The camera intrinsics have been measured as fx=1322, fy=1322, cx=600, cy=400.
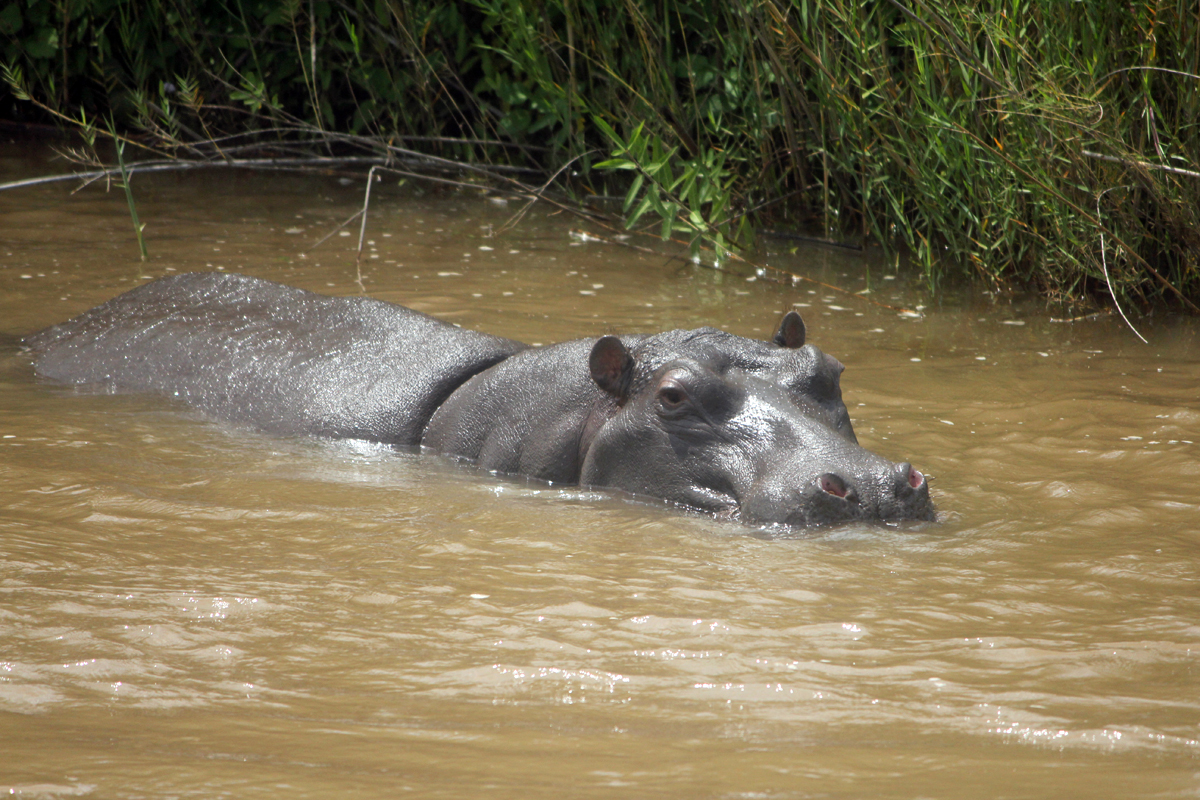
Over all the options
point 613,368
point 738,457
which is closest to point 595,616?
point 738,457

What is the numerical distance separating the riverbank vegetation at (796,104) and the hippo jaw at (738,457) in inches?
98.7

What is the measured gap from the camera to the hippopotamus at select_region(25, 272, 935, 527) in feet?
13.3

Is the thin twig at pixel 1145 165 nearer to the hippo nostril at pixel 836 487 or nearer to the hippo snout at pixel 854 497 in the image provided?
the hippo snout at pixel 854 497

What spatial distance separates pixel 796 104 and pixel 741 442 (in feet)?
15.9

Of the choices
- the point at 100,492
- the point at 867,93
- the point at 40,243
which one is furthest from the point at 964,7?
the point at 40,243

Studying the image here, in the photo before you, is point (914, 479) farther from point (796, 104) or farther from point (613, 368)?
point (796, 104)

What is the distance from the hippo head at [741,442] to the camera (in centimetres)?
388

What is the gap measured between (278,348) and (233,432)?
0.50 m

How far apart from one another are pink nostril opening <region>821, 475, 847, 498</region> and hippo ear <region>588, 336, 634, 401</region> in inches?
37.9

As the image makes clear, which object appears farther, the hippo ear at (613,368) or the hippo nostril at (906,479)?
the hippo ear at (613,368)

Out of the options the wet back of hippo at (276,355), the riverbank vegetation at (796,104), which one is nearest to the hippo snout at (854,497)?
the wet back of hippo at (276,355)

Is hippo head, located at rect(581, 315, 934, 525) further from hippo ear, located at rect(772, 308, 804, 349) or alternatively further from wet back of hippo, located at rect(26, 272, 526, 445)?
wet back of hippo, located at rect(26, 272, 526, 445)

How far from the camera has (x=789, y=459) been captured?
4023 millimetres

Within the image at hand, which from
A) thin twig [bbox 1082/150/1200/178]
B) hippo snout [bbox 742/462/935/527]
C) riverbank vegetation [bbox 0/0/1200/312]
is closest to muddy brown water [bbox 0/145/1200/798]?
hippo snout [bbox 742/462/935/527]
